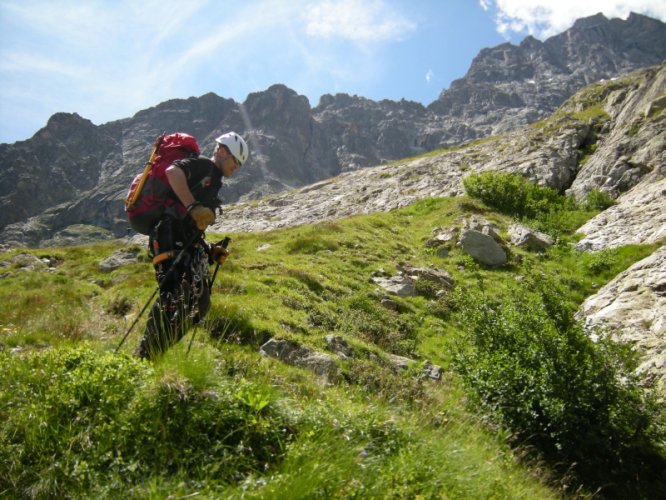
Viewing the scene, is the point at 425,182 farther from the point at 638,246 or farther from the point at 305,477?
the point at 305,477

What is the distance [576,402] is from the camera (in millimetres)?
7184

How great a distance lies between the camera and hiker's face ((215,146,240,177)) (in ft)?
22.5

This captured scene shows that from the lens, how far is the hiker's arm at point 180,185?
5992mm

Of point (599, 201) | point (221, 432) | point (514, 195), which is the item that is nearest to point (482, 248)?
point (514, 195)

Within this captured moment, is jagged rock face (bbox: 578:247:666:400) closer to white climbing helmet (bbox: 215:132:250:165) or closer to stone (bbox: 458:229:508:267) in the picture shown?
stone (bbox: 458:229:508:267)

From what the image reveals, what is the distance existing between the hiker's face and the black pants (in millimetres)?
1132

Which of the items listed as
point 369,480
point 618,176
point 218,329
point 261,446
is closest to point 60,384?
point 261,446

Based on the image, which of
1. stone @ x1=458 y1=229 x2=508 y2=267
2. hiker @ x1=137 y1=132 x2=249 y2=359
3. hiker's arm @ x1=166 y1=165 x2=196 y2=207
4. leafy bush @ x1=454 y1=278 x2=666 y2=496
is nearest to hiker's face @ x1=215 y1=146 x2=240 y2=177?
hiker @ x1=137 y1=132 x2=249 y2=359

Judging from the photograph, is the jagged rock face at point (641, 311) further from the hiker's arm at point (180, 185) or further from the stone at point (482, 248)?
the hiker's arm at point (180, 185)

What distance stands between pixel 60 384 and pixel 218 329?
4636mm

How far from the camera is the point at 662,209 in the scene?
20.6 m

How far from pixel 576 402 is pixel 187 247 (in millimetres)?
6838

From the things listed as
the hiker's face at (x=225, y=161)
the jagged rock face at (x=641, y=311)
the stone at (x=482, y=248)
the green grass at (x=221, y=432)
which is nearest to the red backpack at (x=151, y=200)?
the hiker's face at (x=225, y=161)

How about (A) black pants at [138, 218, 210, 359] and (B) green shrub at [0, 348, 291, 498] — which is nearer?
(B) green shrub at [0, 348, 291, 498]
